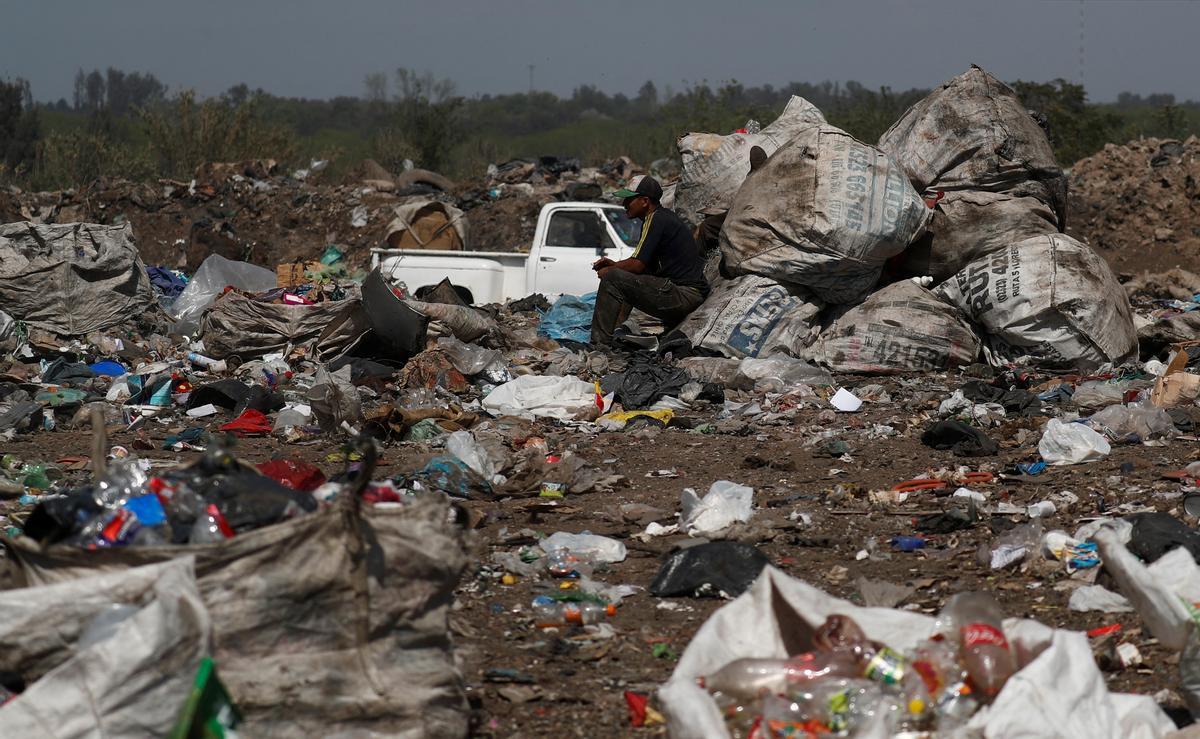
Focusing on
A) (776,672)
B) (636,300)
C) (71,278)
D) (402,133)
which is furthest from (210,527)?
(402,133)

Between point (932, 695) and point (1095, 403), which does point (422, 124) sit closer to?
point (1095, 403)

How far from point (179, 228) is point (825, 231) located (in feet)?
39.4

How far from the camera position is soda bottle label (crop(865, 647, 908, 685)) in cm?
237

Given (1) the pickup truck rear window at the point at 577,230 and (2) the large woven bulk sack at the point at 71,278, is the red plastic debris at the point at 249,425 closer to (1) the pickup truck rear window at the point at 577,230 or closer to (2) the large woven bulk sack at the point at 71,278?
(2) the large woven bulk sack at the point at 71,278

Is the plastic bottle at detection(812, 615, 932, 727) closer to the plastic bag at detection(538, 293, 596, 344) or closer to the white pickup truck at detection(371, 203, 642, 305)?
A: the plastic bag at detection(538, 293, 596, 344)

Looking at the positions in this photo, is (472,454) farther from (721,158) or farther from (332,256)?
(332,256)

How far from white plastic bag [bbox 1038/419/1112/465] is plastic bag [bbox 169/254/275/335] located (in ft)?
22.8

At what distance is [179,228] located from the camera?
1680 centimetres

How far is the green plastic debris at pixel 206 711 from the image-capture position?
216cm

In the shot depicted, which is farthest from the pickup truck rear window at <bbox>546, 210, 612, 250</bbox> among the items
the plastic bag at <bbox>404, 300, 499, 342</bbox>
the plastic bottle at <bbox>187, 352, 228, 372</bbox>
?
the plastic bottle at <bbox>187, 352, 228, 372</bbox>

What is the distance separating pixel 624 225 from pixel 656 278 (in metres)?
2.13

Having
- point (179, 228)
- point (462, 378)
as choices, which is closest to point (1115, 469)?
point (462, 378)

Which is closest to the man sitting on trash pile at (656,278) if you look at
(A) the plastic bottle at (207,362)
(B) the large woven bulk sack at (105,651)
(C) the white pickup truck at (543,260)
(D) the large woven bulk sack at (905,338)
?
(D) the large woven bulk sack at (905,338)

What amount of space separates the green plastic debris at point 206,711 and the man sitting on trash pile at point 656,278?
6.10m
